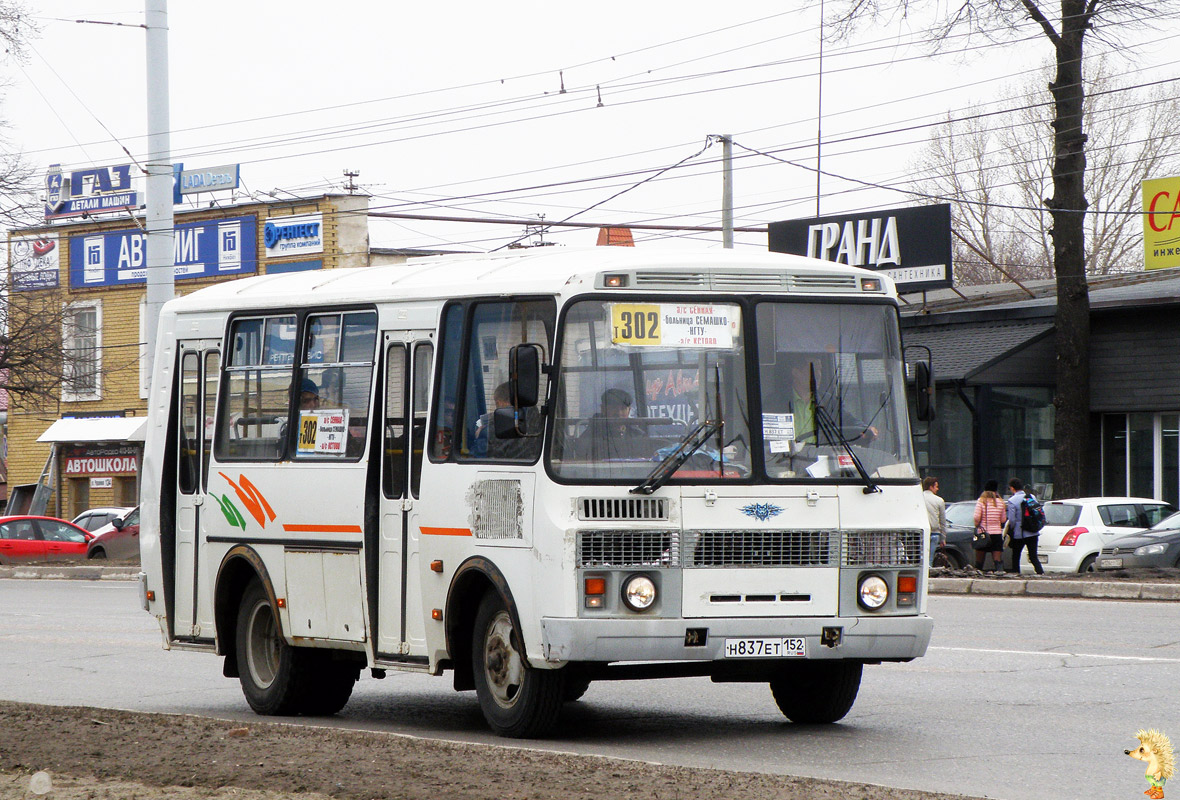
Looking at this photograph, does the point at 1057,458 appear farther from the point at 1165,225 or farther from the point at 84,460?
the point at 84,460

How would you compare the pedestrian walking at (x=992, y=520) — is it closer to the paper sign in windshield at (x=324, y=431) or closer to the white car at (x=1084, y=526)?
the white car at (x=1084, y=526)

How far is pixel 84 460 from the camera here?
46.1 m

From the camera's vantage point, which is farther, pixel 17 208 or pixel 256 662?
pixel 17 208

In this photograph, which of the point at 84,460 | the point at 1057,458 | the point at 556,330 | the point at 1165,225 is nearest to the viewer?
the point at 556,330

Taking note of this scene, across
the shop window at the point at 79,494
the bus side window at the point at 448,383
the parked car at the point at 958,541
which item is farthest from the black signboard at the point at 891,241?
the bus side window at the point at 448,383

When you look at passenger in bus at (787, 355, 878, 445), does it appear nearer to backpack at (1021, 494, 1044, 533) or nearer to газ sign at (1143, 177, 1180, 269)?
backpack at (1021, 494, 1044, 533)

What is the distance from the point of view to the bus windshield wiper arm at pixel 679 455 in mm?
8727

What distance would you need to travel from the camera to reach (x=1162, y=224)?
32469 millimetres

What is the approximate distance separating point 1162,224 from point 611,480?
26473 mm

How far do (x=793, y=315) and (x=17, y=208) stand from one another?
23.7 meters

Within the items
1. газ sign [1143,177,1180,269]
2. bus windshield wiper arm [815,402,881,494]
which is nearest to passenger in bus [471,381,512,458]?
bus windshield wiper arm [815,402,881,494]

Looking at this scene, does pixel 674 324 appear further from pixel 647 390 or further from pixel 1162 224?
pixel 1162 224

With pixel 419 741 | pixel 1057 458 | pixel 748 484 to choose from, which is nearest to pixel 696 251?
pixel 748 484

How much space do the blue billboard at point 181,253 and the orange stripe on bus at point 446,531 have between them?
3515cm
